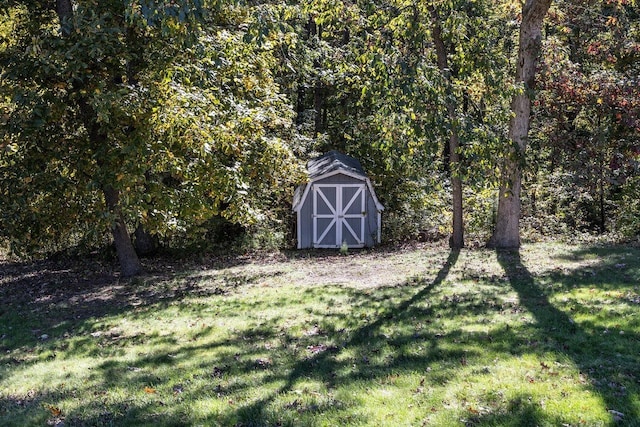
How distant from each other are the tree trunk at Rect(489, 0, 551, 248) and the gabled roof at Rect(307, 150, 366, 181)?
537cm

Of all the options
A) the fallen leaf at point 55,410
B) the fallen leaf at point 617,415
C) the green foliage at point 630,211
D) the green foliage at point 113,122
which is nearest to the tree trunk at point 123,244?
the green foliage at point 113,122

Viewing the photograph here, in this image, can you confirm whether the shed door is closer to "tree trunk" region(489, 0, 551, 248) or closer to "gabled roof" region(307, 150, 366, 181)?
"gabled roof" region(307, 150, 366, 181)

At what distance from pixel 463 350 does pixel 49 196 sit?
9.36m

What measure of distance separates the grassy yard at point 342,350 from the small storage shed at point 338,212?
661 cm

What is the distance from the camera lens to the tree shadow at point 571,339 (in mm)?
4492

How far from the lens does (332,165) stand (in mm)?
18609

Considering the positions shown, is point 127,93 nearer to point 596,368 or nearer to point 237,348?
point 237,348

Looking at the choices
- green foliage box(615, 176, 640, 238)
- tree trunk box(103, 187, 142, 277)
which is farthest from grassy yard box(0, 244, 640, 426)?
green foliage box(615, 176, 640, 238)

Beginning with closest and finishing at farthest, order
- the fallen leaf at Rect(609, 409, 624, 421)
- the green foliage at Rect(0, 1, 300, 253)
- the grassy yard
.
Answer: the fallen leaf at Rect(609, 409, 624, 421), the grassy yard, the green foliage at Rect(0, 1, 300, 253)

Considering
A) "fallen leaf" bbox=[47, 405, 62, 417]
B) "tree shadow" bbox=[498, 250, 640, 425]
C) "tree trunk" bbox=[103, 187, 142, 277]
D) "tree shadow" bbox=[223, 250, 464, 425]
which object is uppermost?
"tree trunk" bbox=[103, 187, 142, 277]

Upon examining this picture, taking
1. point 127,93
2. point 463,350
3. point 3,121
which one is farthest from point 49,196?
point 463,350

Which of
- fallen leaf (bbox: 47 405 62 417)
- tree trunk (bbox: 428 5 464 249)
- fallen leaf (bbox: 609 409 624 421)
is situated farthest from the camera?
tree trunk (bbox: 428 5 464 249)

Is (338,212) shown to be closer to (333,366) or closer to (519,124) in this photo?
(519,124)

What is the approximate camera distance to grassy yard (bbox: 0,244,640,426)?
15.5ft
